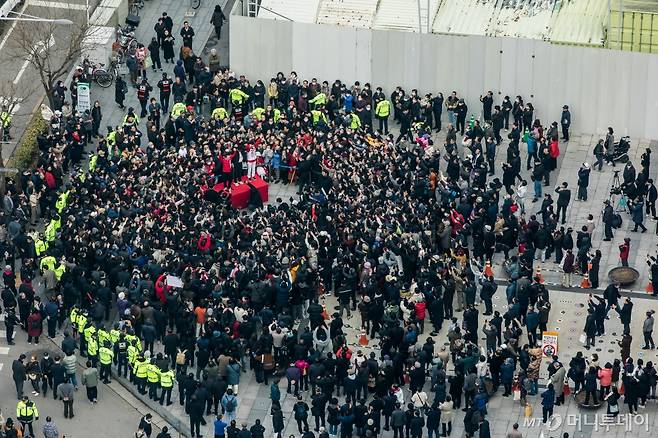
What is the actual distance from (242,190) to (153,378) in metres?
11.1

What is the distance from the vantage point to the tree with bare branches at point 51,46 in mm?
87062

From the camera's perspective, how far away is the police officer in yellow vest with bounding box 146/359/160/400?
7356 cm

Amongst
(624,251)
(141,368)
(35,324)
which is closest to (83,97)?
(35,324)

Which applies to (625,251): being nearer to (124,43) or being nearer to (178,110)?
(178,110)

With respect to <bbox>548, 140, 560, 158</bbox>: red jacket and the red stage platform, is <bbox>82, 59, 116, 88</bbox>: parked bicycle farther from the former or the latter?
<bbox>548, 140, 560, 158</bbox>: red jacket

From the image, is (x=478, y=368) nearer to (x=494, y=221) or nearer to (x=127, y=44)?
(x=494, y=221)

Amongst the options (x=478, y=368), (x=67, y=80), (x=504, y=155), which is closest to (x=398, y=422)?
(x=478, y=368)

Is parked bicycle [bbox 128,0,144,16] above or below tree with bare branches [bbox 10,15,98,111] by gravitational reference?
above

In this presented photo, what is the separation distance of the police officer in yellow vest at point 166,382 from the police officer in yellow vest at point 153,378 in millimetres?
155

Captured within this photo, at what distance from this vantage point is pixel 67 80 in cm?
9038

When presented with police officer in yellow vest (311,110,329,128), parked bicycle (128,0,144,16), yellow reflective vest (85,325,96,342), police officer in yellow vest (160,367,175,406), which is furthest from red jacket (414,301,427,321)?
parked bicycle (128,0,144,16)

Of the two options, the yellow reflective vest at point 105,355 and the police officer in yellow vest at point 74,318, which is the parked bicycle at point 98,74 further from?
the yellow reflective vest at point 105,355

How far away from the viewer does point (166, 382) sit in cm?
7356

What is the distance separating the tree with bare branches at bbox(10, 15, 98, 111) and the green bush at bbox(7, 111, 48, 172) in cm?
127
